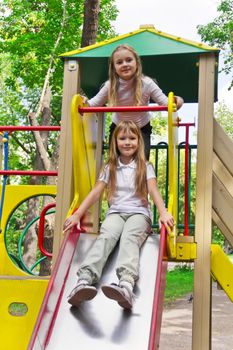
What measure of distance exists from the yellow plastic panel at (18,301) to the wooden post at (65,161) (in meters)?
0.45

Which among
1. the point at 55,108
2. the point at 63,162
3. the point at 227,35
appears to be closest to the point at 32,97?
the point at 55,108

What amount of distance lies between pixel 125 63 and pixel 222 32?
40.8 ft

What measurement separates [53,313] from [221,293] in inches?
483

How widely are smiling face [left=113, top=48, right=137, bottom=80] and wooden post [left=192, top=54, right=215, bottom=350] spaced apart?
1.92ft

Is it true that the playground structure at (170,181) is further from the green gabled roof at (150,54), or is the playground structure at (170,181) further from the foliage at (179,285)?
the foliage at (179,285)

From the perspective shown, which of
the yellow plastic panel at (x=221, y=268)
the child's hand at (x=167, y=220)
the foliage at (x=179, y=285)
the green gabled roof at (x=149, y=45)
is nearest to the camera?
the child's hand at (x=167, y=220)

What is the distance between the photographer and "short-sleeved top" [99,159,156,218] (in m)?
3.62

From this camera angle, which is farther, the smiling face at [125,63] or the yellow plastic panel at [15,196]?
the yellow plastic panel at [15,196]

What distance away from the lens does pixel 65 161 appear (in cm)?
412

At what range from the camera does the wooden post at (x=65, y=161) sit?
3.98 m

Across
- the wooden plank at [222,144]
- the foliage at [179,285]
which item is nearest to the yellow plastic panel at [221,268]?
the wooden plank at [222,144]

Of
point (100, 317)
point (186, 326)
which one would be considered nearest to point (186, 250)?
point (100, 317)

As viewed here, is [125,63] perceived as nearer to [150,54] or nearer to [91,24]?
[150,54]

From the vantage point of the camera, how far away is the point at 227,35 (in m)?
15.5
